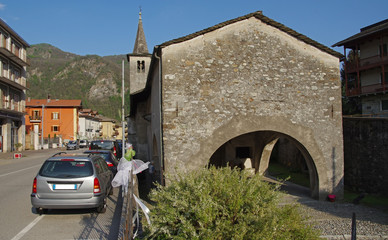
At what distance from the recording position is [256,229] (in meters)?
3.72

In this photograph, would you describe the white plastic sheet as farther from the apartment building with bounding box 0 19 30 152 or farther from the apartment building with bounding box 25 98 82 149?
the apartment building with bounding box 25 98 82 149

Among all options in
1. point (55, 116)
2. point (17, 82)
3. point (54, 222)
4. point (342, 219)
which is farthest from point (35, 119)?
point (342, 219)

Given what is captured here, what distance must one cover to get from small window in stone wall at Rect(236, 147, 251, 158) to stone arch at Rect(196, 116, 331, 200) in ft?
18.5

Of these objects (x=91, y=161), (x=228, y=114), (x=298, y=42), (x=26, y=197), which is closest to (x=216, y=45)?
(x=228, y=114)

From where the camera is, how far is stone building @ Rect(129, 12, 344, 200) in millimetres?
9508

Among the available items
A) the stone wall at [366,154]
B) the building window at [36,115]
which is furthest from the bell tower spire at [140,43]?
the building window at [36,115]

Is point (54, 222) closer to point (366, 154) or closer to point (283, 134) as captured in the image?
point (283, 134)

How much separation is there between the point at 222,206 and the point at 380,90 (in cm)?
2845

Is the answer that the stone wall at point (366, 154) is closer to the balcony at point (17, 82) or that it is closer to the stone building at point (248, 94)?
the stone building at point (248, 94)

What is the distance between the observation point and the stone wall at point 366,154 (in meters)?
11.4

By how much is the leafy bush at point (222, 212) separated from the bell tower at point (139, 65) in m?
20.4

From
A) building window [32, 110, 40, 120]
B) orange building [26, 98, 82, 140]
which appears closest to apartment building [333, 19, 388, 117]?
orange building [26, 98, 82, 140]

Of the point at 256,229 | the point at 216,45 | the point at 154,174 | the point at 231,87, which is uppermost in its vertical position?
the point at 216,45

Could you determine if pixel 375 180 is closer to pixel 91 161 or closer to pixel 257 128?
pixel 257 128
